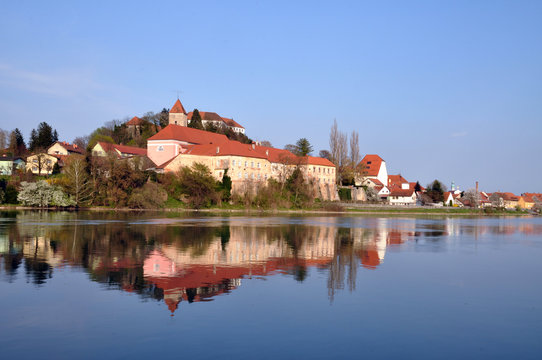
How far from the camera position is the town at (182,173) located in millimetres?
57062

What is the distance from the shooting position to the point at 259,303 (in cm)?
1159

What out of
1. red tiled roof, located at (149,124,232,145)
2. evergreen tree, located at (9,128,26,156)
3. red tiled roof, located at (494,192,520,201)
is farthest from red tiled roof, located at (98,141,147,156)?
red tiled roof, located at (494,192,520,201)

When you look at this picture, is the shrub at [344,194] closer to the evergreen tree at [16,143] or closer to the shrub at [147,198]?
the shrub at [147,198]

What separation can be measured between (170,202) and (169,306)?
5099 cm

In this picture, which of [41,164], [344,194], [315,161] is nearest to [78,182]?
[41,164]

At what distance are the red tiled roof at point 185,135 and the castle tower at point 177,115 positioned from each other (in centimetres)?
1476

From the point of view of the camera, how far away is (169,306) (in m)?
10.9

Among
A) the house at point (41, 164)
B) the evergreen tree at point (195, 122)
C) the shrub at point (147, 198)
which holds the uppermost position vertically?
the evergreen tree at point (195, 122)

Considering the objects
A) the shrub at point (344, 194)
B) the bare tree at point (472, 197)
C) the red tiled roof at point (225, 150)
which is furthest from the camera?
the bare tree at point (472, 197)

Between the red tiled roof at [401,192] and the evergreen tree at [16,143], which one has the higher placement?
the evergreen tree at [16,143]

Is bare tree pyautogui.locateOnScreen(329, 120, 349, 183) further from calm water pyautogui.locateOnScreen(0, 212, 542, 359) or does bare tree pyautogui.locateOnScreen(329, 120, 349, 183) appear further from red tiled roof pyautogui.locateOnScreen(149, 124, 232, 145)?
calm water pyautogui.locateOnScreen(0, 212, 542, 359)

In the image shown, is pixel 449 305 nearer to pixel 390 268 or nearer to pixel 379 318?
pixel 379 318

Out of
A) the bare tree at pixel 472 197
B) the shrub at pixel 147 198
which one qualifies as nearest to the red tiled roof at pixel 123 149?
the shrub at pixel 147 198

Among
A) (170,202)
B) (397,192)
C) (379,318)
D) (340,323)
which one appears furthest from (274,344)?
(397,192)
